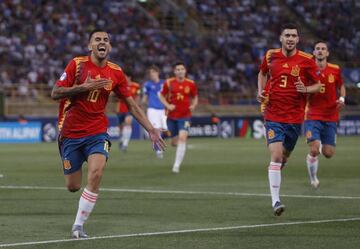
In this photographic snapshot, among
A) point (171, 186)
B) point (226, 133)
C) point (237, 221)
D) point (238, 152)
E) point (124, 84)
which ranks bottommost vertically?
point (226, 133)

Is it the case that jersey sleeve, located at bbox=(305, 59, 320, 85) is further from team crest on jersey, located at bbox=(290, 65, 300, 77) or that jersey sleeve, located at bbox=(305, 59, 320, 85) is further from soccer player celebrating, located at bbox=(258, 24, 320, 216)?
team crest on jersey, located at bbox=(290, 65, 300, 77)

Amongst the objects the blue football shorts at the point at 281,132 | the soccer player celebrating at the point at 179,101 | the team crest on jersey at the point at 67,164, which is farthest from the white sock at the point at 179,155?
the team crest on jersey at the point at 67,164

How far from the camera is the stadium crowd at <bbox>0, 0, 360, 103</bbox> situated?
4188 cm

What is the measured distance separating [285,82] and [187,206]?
2.36m

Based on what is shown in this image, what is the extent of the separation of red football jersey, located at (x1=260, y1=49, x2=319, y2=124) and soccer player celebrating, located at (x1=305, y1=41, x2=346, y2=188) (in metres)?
3.55

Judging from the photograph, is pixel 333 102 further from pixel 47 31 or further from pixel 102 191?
pixel 47 31

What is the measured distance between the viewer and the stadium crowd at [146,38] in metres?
41.9

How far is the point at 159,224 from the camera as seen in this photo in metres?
12.2

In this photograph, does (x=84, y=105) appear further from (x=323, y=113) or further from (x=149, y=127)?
(x=323, y=113)

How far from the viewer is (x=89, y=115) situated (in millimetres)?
11375

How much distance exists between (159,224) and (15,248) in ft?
8.64

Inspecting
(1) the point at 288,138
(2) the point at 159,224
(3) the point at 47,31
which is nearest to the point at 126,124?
(3) the point at 47,31

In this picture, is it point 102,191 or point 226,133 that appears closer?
point 102,191

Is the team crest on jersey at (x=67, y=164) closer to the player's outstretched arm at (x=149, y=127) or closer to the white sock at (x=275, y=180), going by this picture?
the player's outstretched arm at (x=149, y=127)
